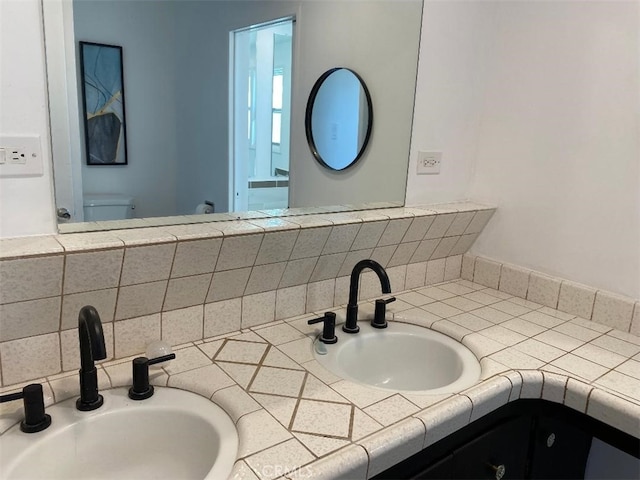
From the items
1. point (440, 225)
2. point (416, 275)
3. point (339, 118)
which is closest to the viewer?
point (440, 225)

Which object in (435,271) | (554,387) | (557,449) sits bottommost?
(557,449)

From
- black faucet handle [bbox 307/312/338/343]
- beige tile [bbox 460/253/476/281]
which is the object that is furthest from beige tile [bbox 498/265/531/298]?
black faucet handle [bbox 307/312/338/343]

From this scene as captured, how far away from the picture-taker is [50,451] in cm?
85

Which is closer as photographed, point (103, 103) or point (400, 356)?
point (103, 103)

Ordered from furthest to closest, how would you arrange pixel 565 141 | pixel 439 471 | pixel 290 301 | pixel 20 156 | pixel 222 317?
1. pixel 565 141
2. pixel 290 301
3. pixel 222 317
4. pixel 439 471
5. pixel 20 156

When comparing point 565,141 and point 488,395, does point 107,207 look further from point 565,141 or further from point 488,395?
point 565,141

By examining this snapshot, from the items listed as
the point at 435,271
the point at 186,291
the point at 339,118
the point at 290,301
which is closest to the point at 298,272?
the point at 290,301

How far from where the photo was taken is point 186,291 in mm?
1113

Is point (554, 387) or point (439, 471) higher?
point (554, 387)

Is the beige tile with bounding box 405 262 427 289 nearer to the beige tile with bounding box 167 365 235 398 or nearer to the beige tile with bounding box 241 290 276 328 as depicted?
the beige tile with bounding box 241 290 276 328

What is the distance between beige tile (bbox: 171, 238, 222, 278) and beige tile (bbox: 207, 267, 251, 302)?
52 millimetres

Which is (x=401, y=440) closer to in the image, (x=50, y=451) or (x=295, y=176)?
(x=50, y=451)

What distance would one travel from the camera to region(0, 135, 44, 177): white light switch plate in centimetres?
87

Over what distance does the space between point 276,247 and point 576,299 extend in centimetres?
99
